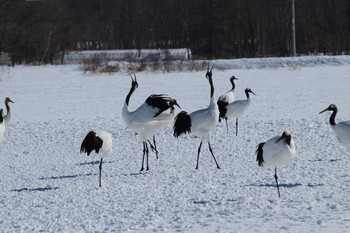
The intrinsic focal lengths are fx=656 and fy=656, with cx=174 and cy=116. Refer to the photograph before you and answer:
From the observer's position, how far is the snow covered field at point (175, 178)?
7.02 metres

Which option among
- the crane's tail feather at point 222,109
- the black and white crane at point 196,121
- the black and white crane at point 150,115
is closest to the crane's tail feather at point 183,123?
the black and white crane at point 196,121

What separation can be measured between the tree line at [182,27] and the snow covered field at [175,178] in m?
35.5

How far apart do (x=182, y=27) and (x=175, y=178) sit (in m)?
61.0

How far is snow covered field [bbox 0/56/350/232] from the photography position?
23.0ft

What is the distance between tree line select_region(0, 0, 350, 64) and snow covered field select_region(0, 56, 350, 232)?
35456mm

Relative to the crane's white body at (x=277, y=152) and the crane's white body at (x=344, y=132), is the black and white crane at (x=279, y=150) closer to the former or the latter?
the crane's white body at (x=277, y=152)

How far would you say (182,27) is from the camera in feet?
228

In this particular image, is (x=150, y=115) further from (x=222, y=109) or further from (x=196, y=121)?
(x=222, y=109)

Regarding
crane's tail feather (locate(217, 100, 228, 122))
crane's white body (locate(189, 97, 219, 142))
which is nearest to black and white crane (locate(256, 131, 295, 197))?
crane's white body (locate(189, 97, 219, 142))

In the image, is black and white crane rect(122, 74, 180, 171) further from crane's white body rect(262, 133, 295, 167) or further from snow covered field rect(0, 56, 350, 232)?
crane's white body rect(262, 133, 295, 167)

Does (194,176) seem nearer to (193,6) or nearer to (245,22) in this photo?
(245,22)

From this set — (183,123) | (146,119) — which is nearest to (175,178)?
(183,123)

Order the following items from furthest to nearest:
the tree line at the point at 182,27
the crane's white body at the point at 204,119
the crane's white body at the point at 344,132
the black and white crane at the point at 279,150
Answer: the tree line at the point at 182,27
the crane's white body at the point at 204,119
the crane's white body at the point at 344,132
the black and white crane at the point at 279,150

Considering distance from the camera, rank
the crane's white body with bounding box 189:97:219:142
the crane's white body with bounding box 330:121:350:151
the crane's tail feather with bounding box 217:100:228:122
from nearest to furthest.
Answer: the crane's white body with bounding box 330:121:350:151 < the crane's white body with bounding box 189:97:219:142 < the crane's tail feather with bounding box 217:100:228:122
